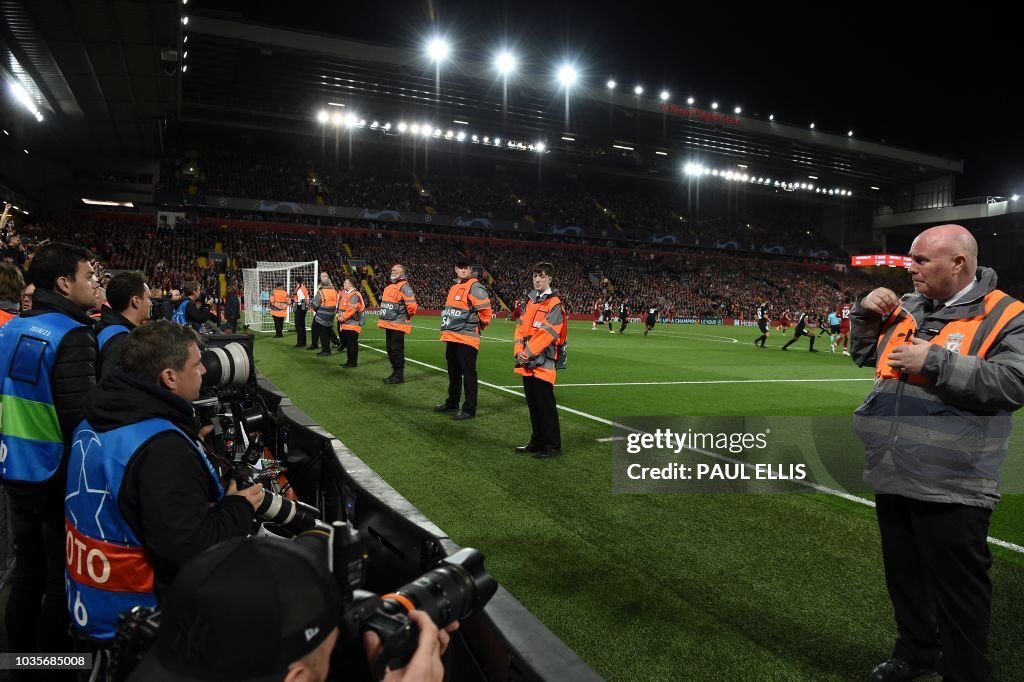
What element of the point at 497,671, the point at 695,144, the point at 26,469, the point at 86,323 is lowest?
the point at 497,671

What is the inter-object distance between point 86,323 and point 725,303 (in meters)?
55.4

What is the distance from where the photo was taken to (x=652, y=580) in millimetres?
4031

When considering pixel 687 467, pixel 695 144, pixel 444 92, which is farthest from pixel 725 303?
pixel 687 467

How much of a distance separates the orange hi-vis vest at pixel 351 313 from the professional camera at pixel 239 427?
774cm

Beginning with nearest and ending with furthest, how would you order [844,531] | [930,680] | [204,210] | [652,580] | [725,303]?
[930,680]
[652,580]
[844,531]
[204,210]
[725,303]

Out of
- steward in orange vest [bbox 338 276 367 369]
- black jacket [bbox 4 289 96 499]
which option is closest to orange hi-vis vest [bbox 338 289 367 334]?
steward in orange vest [bbox 338 276 367 369]

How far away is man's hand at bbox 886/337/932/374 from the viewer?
265 cm

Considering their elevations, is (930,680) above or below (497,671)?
below

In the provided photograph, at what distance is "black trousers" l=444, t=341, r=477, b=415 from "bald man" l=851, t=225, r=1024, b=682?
20.0 ft

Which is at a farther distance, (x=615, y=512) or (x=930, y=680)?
(x=615, y=512)

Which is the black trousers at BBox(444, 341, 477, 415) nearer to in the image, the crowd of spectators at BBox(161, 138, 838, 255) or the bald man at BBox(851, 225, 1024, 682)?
the bald man at BBox(851, 225, 1024, 682)

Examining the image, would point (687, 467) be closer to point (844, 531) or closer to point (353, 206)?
point (844, 531)

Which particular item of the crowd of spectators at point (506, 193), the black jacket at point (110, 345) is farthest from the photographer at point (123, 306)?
the crowd of spectators at point (506, 193)

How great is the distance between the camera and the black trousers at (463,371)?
28.7 feet
